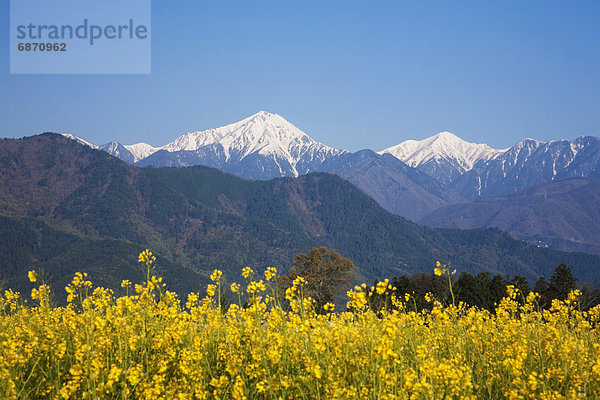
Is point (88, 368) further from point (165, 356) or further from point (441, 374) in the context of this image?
point (441, 374)

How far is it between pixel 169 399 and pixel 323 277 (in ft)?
201

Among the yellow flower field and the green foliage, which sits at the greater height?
the yellow flower field

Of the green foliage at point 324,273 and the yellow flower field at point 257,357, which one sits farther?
the green foliage at point 324,273

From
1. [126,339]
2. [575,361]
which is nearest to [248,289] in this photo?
[126,339]

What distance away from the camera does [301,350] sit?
6820 mm

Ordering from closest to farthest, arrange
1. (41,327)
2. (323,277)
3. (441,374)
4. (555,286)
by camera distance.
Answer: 1. (441,374)
2. (41,327)
3. (555,286)
4. (323,277)

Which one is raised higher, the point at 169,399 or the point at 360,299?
the point at 360,299

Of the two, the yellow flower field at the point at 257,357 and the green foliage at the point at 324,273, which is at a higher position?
the yellow flower field at the point at 257,357

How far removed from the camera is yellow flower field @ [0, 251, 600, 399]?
533 cm

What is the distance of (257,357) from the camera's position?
235 inches

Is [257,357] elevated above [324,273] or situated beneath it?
elevated above

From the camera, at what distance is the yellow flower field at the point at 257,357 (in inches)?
210

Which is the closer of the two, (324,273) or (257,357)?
(257,357)

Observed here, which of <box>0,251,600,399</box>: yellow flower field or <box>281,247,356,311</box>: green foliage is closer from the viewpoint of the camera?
<box>0,251,600,399</box>: yellow flower field
